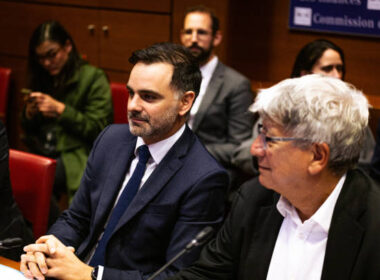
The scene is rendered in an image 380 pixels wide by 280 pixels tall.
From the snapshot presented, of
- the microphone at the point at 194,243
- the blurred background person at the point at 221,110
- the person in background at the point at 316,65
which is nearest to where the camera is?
the microphone at the point at 194,243

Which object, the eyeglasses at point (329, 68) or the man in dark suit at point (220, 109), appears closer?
the eyeglasses at point (329, 68)

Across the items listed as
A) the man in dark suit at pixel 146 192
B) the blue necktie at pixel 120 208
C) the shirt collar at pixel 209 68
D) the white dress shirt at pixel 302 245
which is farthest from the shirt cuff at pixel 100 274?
the shirt collar at pixel 209 68

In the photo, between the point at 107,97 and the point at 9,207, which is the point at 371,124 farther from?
the point at 9,207

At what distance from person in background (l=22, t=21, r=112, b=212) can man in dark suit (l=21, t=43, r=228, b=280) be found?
4.96 ft

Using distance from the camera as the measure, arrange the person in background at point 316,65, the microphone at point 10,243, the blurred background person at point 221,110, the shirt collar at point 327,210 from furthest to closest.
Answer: the blurred background person at point 221,110, the person in background at point 316,65, the microphone at point 10,243, the shirt collar at point 327,210

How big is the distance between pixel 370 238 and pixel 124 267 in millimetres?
919

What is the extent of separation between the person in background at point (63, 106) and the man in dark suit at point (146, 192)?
1511 mm

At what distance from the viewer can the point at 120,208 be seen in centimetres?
208

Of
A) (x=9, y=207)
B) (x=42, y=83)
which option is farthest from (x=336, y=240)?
(x=42, y=83)

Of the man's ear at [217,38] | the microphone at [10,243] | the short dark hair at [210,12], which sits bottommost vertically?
the microphone at [10,243]

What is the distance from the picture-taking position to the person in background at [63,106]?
12.3 ft

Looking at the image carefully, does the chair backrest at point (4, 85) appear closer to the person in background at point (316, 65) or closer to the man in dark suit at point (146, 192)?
the person in background at point (316, 65)

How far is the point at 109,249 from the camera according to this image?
2.05m

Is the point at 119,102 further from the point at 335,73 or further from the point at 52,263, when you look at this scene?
the point at 52,263
